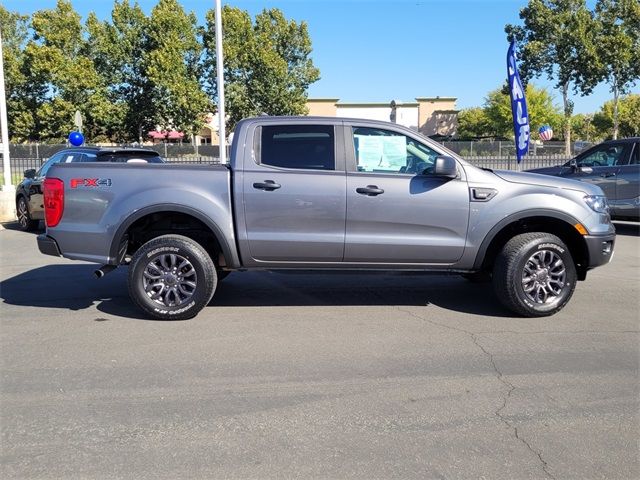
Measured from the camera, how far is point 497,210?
5.63m

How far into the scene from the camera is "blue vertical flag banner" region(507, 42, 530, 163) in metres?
15.0

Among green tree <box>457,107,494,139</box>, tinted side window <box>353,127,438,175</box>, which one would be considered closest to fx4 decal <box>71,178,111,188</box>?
tinted side window <box>353,127,438,175</box>

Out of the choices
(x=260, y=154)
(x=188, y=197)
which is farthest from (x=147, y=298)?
(x=260, y=154)

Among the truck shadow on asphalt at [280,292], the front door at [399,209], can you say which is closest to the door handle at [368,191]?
the front door at [399,209]

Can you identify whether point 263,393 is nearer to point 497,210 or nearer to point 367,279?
point 497,210

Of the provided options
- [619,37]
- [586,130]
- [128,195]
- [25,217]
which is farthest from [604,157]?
[586,130]

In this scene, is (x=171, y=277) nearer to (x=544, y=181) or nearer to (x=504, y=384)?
(x=504, y=384)

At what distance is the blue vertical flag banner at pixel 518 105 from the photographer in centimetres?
1502

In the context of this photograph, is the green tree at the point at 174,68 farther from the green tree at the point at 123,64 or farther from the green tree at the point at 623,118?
the green tree at the point at 623,118

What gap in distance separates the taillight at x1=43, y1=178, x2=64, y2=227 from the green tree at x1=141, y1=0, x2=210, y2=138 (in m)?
36.3

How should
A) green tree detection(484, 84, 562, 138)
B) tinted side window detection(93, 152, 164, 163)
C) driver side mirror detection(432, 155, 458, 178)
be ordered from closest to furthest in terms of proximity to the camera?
driver side mirror detection(432, 155, 458, 178) < tinted side window detection(93, 152, 164, 163) < green tree detection(484, 84, 562, 138)

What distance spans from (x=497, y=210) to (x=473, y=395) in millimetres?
2228

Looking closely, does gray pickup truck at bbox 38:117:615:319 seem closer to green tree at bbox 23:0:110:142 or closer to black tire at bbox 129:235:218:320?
black tire at bbox 129:235:218:320

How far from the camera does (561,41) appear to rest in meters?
40.9
